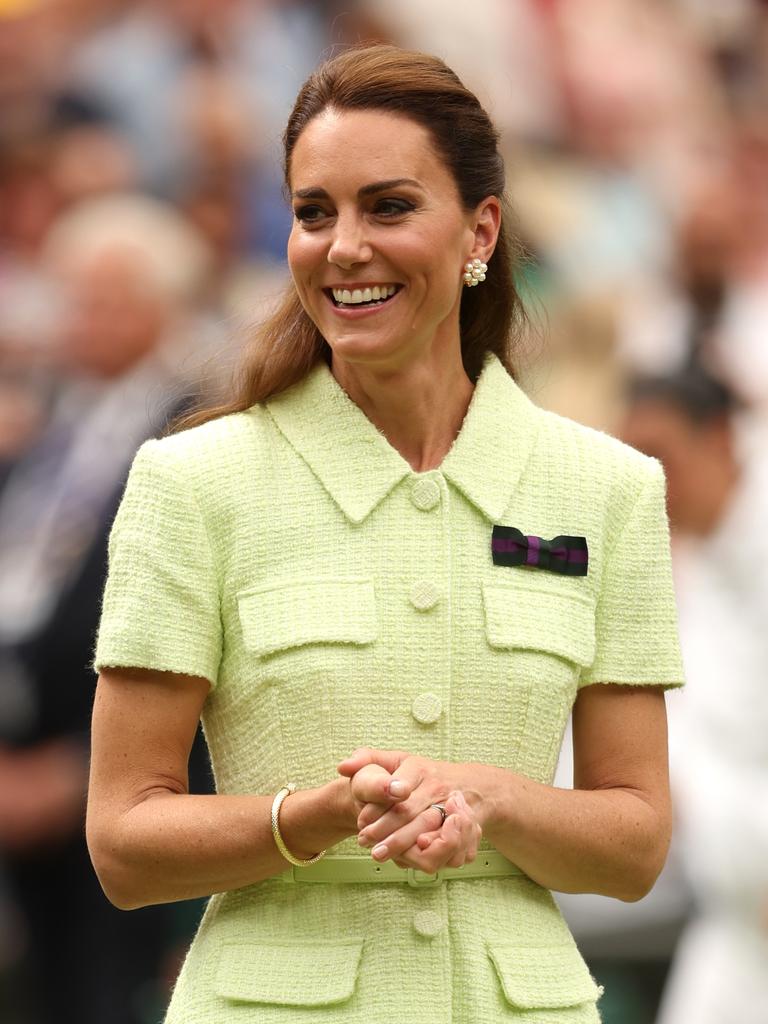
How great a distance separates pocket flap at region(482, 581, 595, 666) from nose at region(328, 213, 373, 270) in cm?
44

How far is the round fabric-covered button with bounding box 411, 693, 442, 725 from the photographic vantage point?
7.93ft

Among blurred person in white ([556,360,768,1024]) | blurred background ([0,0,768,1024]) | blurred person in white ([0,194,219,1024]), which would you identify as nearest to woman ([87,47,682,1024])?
blurred person in white ([0,194,219,1024])

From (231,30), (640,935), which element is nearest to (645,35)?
(231,30)

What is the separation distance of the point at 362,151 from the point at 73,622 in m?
2.52

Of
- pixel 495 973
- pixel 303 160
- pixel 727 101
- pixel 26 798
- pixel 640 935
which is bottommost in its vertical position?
pixel 640 935

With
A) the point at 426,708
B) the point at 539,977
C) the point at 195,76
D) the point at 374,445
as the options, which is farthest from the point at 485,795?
the point at 195,76

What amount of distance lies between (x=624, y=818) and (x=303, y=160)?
925mm

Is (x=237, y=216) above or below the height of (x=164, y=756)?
above

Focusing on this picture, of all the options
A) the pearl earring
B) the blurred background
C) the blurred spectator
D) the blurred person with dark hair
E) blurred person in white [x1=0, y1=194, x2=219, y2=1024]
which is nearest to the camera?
the pearl earring

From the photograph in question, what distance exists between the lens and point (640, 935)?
540cm

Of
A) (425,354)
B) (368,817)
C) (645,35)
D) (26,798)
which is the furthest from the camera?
(645,35)

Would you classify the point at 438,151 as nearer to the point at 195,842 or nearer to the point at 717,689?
the point at 195,842

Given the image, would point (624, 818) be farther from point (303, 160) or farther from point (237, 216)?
point (237, 216)

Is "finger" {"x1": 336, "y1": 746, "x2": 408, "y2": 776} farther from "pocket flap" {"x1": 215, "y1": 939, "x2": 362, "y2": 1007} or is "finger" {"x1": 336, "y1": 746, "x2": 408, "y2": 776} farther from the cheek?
the cheek
